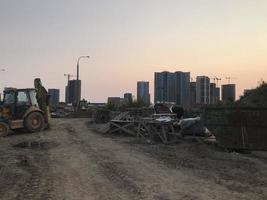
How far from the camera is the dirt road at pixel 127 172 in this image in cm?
1162

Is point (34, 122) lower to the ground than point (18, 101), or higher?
lower

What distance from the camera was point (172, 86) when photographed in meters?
105

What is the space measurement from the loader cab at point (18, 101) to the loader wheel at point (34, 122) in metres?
0.49

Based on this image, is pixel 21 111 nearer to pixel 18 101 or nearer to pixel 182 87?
pixel 18 101

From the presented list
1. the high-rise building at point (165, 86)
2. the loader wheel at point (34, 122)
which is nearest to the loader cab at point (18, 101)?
the loader wheel at point (34, 122)

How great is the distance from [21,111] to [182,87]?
7599cm

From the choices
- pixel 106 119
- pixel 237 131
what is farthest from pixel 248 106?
pixel 106 119

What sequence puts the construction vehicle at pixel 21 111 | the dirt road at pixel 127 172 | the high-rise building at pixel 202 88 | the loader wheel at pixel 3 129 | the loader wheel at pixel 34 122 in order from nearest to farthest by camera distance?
1. the dirt road at pixel 127 172
2. the loader wheel at pixel 3 129
3. the construction vehicle at pixel 21 111
4. the loader wheel at pixel 34 122
5. the high-rise building at pixel 202 88

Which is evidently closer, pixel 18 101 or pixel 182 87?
pixel 18 101

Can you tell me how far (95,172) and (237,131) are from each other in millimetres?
8288

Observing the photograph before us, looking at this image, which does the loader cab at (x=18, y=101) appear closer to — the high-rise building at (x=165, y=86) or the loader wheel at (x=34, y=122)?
the loader wheel at (x=34, y=122)

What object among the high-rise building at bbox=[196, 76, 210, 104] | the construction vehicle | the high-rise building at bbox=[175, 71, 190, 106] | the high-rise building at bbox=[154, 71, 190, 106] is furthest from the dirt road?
the high-rise building at bbox=[154, 71, 190, 106]

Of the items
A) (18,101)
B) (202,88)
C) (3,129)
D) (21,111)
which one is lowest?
(3,129)

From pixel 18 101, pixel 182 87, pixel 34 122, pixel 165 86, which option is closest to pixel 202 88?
pixel 182 87
